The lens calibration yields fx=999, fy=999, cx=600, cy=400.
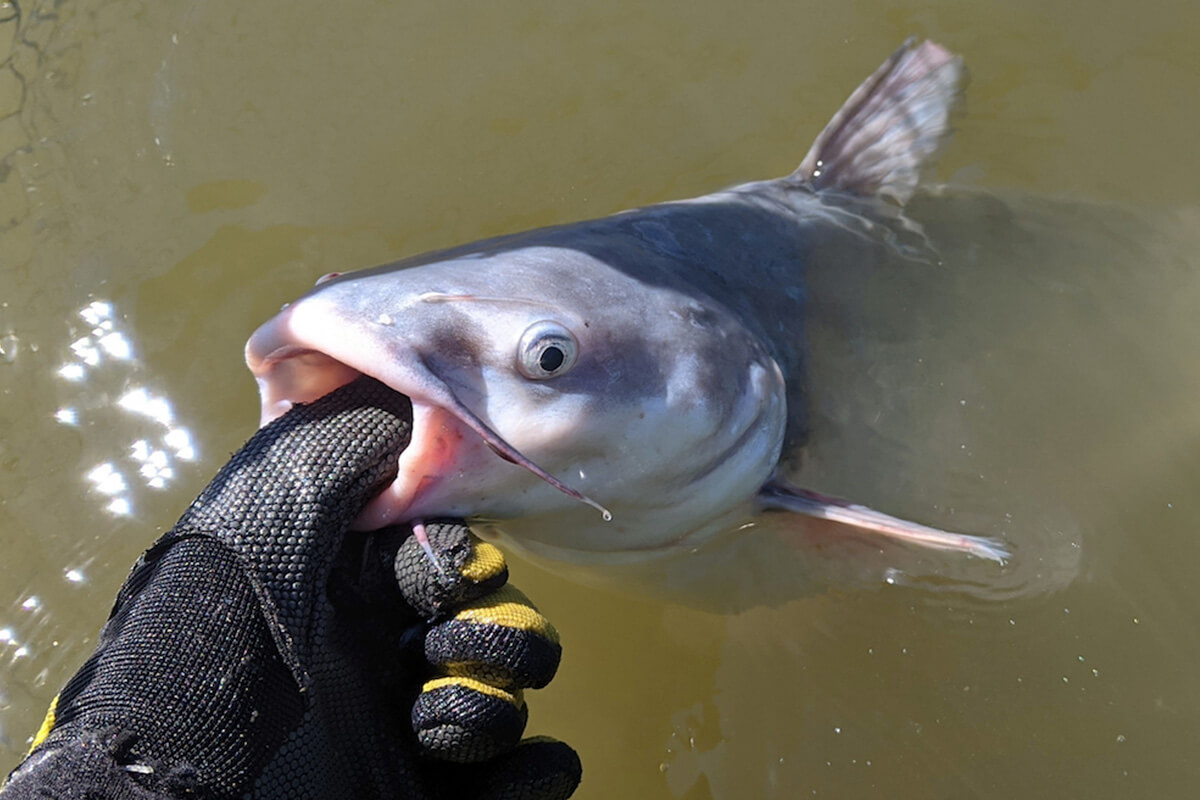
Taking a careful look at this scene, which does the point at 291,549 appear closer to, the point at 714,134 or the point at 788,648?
the point at 788,648

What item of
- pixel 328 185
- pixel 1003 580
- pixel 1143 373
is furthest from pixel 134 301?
pixel 1143 373

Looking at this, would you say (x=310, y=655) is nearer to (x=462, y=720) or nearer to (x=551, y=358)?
(x=462, y=720)

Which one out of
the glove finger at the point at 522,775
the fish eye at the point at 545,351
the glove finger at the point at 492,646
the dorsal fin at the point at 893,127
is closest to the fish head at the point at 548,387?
the fish eye at the point at 545,351

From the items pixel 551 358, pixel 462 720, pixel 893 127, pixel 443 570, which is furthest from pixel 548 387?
pixel 893 127

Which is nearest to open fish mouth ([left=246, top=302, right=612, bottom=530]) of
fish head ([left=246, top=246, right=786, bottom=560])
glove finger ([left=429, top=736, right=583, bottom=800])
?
fish head ([left=246, top=246, right=786, bottom=560])

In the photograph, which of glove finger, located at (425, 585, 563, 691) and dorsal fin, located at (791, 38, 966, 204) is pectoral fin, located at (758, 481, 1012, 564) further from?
dorsal fin, located at (791, 38, 966, 204)

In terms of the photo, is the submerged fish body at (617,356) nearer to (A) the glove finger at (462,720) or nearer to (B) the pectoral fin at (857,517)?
(B) the pectoral fin at (857,517)
